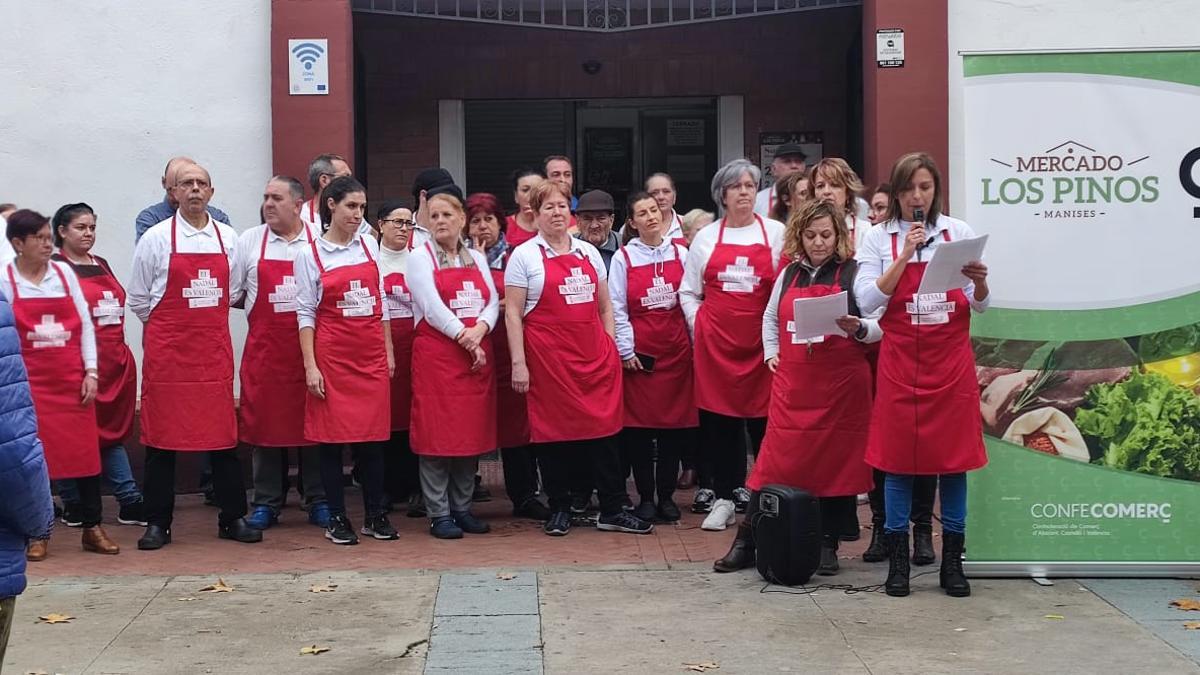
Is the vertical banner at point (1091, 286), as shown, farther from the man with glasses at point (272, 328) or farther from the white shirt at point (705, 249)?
the man with glasses at point (272, 328)

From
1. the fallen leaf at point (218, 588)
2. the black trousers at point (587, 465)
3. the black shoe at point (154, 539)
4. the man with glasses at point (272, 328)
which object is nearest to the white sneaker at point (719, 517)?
the black trousers at point (587, 465)

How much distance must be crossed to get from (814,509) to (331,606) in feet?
7.23

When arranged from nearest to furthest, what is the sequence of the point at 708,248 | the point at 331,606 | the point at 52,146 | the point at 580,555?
the point at 331,606 → the point at 580,555 → the point at 708,248 → the point at 52,146

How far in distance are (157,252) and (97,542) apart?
5.11ft

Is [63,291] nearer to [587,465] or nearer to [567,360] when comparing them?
[567,360]

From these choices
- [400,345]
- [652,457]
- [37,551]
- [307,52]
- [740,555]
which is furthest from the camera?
[307,52]

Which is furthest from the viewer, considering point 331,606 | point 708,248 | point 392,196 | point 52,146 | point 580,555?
point 392,196

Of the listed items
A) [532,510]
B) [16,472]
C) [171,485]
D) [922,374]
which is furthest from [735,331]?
[16,472]

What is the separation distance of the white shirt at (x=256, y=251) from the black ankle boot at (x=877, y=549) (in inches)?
135

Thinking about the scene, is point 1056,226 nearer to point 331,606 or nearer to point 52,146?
point 331,606

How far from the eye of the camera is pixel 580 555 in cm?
791

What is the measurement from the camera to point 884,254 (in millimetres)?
6914

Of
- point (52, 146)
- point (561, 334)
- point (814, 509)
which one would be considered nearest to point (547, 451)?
point (561, 334)

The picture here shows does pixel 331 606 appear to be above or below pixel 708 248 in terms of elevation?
below
